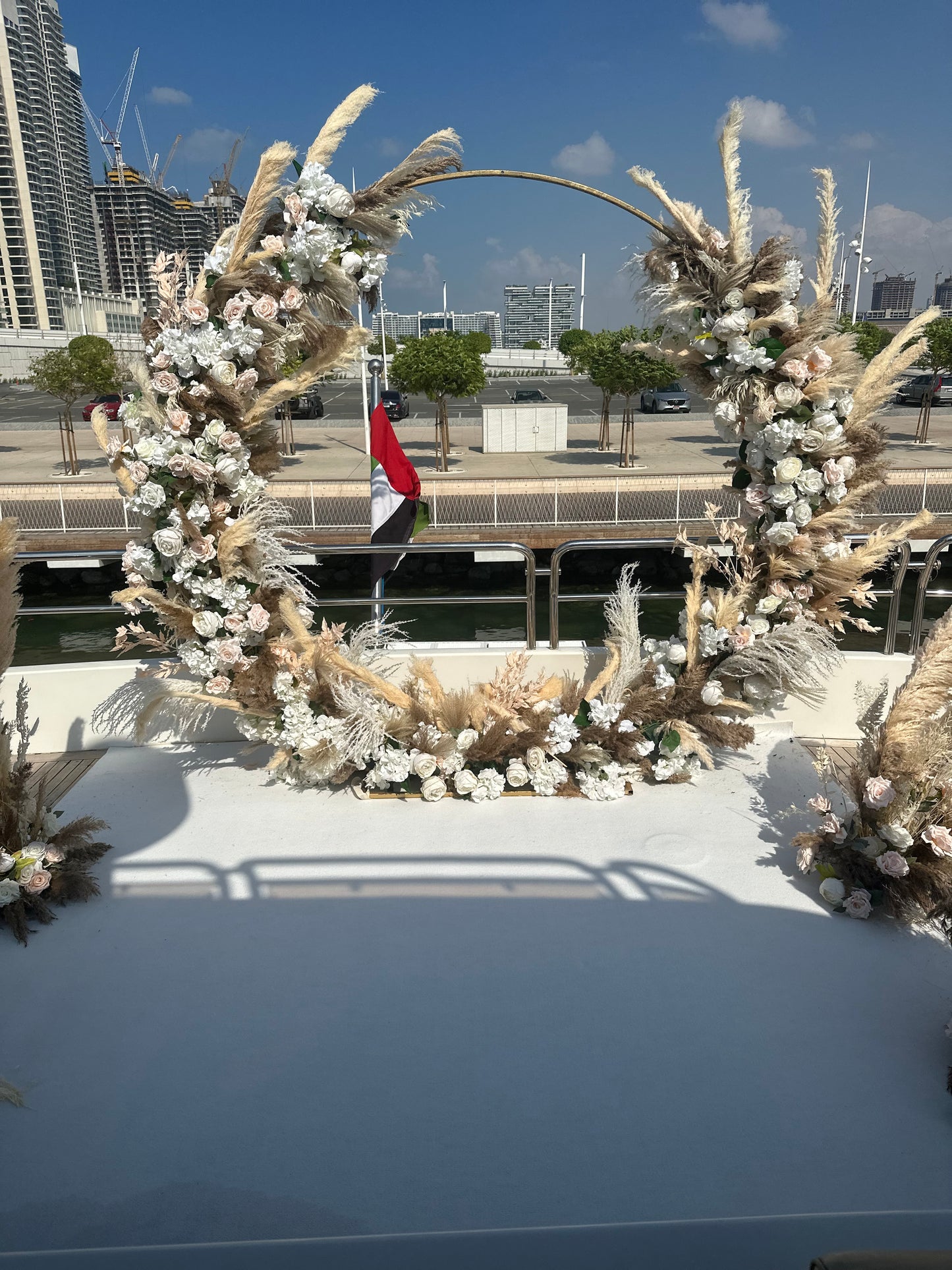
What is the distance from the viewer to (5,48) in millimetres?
87062

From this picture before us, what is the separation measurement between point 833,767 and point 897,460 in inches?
776

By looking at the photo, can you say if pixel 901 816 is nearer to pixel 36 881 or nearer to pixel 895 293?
pixel 36 881

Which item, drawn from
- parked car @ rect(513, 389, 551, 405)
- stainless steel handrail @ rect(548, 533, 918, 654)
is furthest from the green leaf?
parked car @ rect(513, 389, 551, 405)

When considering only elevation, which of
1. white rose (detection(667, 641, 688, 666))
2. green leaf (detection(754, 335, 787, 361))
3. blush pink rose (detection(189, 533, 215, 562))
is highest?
green leaf (detection(754, 335, 787, 361))

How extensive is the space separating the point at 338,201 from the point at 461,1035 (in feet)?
11.1

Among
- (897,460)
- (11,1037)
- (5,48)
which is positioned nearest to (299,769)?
(11,1037)

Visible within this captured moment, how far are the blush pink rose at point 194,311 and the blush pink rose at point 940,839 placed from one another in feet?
11.8

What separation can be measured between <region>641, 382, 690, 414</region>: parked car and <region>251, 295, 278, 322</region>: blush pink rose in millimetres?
30417

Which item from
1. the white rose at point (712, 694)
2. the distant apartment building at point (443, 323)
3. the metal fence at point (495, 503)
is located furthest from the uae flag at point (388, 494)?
the distant apartment building at point (443, 323)

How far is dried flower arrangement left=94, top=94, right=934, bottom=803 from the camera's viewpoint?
3768 millimetres

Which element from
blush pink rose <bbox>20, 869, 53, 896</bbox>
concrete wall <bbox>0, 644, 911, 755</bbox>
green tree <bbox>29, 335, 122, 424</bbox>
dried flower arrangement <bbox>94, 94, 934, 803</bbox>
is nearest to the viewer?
blush pink rose <bbox>20, 869, 53, 896</bbox>

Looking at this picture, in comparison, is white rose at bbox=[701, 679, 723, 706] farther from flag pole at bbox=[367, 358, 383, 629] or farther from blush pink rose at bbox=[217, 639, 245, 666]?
blush pink rose at bbox=[217, 639, 245, 666]

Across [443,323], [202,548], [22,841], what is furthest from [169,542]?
[443,323]

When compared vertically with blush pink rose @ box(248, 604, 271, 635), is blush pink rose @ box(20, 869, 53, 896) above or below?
below
